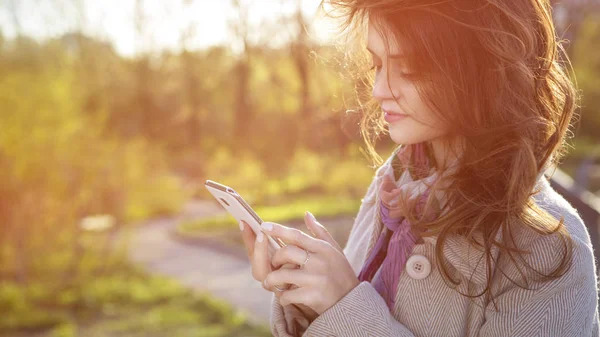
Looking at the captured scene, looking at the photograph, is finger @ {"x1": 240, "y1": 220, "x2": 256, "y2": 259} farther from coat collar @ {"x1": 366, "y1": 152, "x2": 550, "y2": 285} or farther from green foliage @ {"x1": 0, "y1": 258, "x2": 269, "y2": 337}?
green foliage @ {"x1": 0, "y1": 258, "x2": 269, "y2": 337}

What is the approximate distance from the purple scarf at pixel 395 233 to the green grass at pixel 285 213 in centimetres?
1195

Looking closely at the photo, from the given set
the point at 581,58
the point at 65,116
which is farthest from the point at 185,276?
the point at 581,58

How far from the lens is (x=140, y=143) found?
1112cm

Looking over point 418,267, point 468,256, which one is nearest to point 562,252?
point 468,256

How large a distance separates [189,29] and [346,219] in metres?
5.51

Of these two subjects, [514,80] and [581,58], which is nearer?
[514,80]

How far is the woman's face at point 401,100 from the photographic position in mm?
1381

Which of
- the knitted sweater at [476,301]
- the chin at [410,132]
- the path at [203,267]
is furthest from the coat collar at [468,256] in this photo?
the path at [203,267]

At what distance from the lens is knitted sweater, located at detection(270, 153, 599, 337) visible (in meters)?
1.30

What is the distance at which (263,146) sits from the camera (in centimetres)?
1320

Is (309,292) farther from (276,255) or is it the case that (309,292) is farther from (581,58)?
(581,58)

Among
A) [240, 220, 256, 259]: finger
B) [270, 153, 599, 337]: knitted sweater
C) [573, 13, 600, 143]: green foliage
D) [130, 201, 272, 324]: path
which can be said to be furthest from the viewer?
[573, 13, 600, 143]: green foliage

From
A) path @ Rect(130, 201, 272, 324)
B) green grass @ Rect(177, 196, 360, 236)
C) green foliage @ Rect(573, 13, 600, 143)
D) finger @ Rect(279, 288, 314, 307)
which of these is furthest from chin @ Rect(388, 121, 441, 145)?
green foliage @ Rect(573, 13, 600, 143)

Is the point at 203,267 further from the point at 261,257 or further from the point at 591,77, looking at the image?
the point at 591,77
